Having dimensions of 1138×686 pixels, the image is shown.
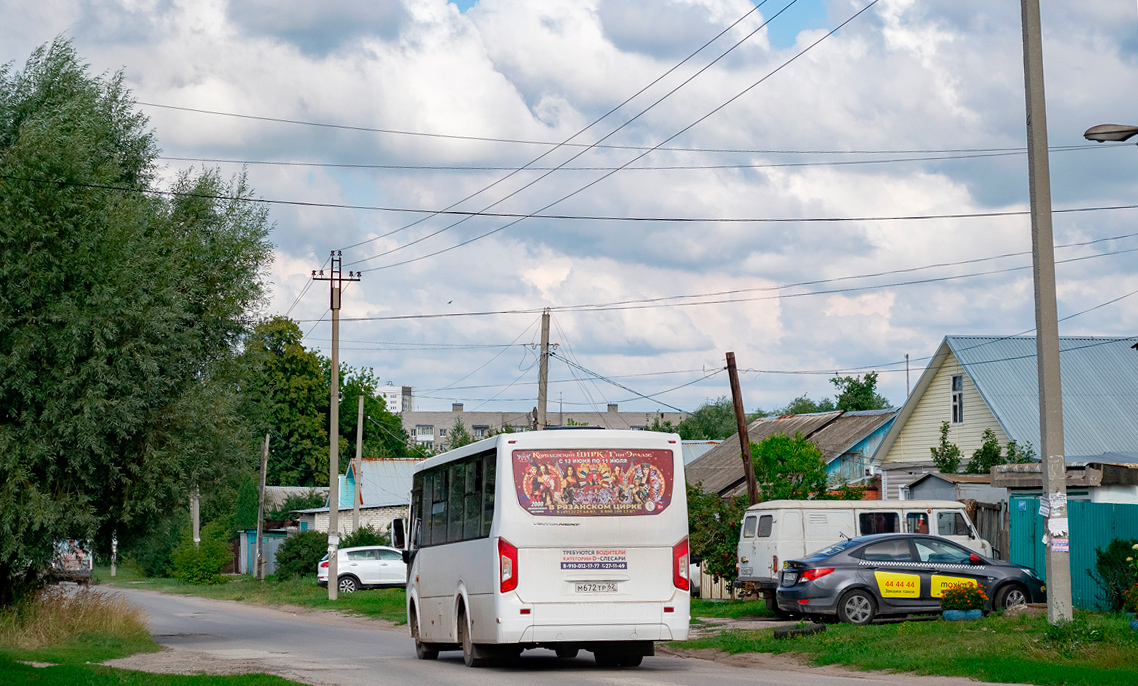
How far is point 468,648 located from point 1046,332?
8358mm

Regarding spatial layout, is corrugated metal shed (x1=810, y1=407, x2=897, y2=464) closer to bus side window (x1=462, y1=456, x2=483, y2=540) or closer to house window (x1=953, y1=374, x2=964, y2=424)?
house window (x1=953, y1=374, x2=964, y2=424)

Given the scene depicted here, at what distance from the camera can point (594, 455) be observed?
1572 cm

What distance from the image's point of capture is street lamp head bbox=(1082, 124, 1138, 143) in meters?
14.9

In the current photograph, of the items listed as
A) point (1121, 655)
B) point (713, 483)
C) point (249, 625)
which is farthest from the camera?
point (713, 483)

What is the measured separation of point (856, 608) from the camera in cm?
2097

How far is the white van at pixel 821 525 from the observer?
2531 cm

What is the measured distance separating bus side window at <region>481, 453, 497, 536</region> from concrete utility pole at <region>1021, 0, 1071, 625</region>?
21.7ft

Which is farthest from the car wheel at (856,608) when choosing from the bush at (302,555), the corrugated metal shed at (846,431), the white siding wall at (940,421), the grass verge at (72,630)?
the bush at (302,555)

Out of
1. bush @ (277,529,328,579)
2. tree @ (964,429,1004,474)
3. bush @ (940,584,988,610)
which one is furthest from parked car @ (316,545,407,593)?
bush @ (940,584,988,610)

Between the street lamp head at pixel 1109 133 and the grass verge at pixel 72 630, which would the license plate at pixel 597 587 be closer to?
the grass verge at pixel 72 630

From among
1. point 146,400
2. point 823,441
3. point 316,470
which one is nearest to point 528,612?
point 146,400

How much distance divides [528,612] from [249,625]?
17054 mm

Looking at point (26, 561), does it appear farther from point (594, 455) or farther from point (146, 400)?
point (594, 455)

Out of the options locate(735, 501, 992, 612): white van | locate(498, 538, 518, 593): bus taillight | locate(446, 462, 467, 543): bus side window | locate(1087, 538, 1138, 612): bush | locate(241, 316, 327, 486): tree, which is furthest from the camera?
locate(241, 316, 327, 486): tree
